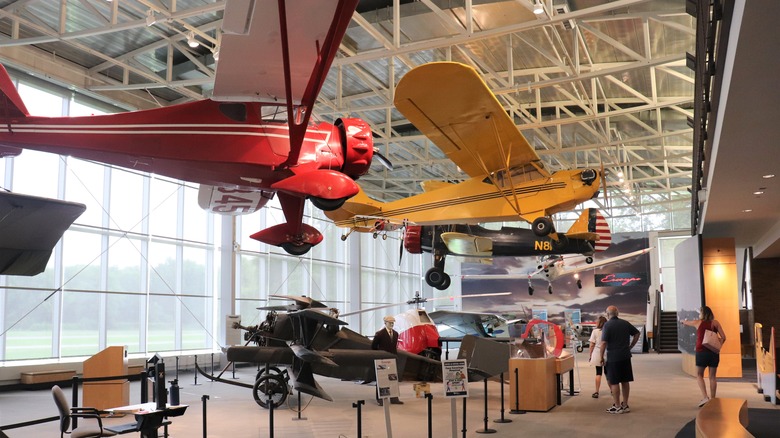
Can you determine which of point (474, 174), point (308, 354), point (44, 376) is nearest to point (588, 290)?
point (474, 174)

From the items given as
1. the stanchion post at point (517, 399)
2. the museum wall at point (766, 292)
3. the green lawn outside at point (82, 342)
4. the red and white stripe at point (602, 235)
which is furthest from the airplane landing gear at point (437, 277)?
the museum wall at point (766, 292)

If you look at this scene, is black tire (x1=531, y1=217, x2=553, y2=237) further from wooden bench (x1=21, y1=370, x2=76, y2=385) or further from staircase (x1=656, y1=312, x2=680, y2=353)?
staircase (x1=656, y1=312, x2=680, y2=353)

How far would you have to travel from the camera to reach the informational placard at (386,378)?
5805mm

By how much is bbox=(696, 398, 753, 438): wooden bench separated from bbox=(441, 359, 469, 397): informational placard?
6.91 feet

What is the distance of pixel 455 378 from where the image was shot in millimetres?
6363

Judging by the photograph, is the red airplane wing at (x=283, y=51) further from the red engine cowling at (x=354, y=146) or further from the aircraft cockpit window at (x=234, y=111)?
the red engine cowling at (x=354, y=146)

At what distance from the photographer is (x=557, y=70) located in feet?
49.0

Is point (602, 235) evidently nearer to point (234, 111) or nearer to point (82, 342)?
point (82, 342)

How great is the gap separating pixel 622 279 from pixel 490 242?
55.2ft

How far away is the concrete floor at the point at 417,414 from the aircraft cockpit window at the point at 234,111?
119 inches

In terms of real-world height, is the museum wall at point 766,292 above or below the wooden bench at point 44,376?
above

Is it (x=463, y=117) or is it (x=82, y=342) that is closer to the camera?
(x=463, y=117)

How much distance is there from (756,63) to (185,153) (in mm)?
4473

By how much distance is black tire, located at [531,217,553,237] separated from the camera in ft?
34.7
